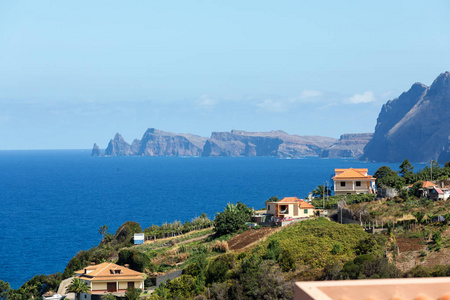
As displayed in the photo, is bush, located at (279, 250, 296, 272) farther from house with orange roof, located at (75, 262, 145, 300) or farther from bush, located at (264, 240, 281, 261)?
house with orange roof, located at (75, 262, 145, 300)

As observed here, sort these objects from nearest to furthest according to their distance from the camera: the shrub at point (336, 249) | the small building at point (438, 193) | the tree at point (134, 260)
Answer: the shrub at point (336, 249), the tree at point (134, 260), the small building at point (438, 193)

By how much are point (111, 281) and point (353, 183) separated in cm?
2976

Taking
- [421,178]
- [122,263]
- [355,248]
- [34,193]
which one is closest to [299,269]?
[355,248]

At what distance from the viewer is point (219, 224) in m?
51.1

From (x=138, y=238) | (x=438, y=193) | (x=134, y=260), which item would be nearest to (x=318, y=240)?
(x=438, y=193)

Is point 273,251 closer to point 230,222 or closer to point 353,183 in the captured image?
point 230,222

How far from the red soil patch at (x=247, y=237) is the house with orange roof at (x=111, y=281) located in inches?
317

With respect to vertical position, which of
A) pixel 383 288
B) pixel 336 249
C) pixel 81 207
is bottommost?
pixel 81 207

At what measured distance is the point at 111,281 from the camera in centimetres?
4109

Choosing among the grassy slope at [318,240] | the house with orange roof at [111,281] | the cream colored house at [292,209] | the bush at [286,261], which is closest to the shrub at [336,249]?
the grassy slope at [318,240]

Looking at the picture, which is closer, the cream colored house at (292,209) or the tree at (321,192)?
the cream colored house at (292,209)

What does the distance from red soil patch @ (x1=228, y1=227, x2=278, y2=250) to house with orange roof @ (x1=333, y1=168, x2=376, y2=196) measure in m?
14.8

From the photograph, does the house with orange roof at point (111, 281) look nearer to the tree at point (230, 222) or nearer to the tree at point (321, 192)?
the tree at point (230, 222)

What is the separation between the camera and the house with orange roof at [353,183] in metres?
59.3
